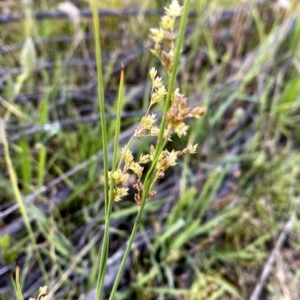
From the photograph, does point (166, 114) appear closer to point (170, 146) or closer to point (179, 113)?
point (179, 113)

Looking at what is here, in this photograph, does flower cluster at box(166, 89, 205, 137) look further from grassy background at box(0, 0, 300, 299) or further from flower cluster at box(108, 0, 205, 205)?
grassy background at box(0, 0, 300, 299)

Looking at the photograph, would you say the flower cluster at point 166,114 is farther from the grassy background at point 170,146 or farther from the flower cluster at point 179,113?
the grassy background at point 170,146

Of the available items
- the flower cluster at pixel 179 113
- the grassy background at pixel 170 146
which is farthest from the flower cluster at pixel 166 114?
the grassy background at pixel 170 146

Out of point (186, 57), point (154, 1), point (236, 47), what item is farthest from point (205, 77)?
point (154, 1)

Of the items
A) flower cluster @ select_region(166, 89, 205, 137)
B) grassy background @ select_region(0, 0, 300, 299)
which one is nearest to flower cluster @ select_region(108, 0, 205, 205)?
flower cluster @ select_region(166, 89, 205, 137)

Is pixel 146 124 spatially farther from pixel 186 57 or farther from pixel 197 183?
pixel 186 57

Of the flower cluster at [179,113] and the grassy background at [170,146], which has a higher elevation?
the flower cluster at [179,113]

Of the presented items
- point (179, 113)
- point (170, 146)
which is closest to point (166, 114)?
point (179, 113)

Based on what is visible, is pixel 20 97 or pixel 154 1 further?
pixel 154 1
